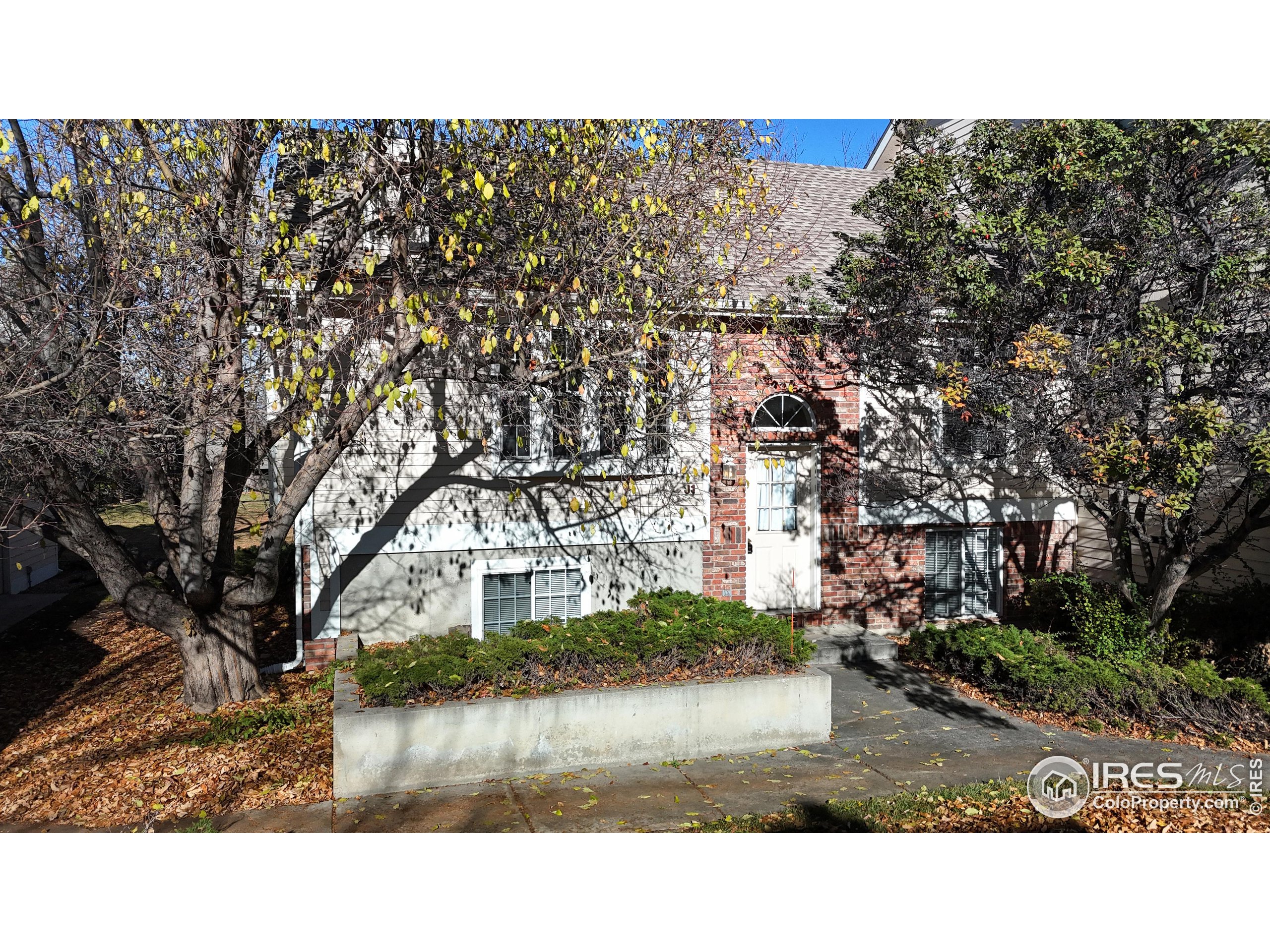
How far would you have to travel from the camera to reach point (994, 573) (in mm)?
11844

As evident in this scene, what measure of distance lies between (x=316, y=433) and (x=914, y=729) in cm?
664

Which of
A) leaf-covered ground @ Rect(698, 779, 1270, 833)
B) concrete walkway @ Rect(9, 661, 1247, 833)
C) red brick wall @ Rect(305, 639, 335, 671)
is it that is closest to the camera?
leaf-covered ground @ Rect(698, 779, 1270, 833)

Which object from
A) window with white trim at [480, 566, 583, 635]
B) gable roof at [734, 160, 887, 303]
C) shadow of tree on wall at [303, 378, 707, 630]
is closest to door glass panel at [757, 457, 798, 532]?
shadow of tree on wall at [303, 378, 707, 630]

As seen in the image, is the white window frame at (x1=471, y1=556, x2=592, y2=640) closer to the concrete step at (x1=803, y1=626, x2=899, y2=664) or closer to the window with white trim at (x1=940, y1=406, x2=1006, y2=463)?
the concrete step at (x1=803, y1=626, x2=899, y2=664)

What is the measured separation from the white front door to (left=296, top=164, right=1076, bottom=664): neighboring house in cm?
2

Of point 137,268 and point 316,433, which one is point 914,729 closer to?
point 316,433

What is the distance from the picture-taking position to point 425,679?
655 centimetres

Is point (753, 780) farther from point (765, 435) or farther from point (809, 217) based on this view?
point (809, 217)

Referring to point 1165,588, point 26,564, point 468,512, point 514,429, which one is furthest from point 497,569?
point 26,564

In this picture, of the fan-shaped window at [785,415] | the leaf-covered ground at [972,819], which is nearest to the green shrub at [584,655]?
the leaf-covered ground at [972,819]

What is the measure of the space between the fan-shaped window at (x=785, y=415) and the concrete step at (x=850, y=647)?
105 inches

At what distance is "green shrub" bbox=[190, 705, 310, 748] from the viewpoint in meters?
7.10

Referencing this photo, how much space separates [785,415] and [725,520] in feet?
5.47

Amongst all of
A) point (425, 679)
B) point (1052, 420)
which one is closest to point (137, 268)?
point (425, 679)
